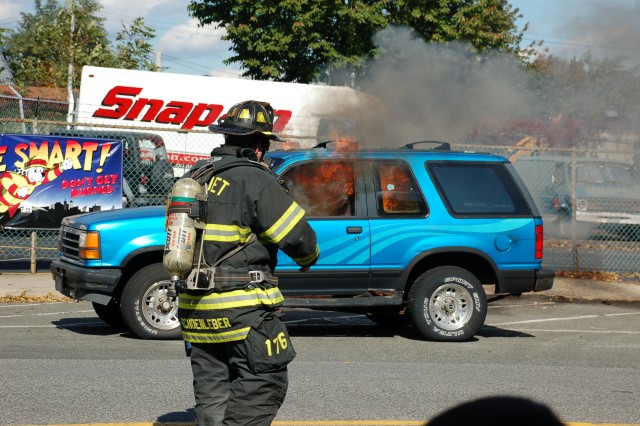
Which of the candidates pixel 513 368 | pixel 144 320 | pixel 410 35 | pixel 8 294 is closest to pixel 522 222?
pixel 513 368

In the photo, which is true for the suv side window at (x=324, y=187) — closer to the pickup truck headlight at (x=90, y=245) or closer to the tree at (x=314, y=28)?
the pickup truck headlight at (x=90, y=245)

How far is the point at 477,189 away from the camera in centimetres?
981

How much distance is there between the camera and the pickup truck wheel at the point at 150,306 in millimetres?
9031

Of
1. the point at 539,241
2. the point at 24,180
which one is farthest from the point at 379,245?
the point at 24,180

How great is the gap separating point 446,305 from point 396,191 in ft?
4.15

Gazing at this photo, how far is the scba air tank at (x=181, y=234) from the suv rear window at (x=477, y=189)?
577 cm

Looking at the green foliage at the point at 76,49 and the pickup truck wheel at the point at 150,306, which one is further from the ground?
the green foliage at the point at 76,49

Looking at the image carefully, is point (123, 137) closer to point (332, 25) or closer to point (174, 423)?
point (174, 423)

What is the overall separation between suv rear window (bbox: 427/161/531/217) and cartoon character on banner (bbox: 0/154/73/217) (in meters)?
5.95

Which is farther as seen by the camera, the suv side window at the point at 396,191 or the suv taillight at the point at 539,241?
the suv taillight at the point at 539,241

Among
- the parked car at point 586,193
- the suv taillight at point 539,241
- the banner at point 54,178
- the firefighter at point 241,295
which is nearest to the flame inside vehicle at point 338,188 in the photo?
the suv taillight at point 539,241

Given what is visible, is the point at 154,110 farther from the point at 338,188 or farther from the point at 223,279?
the point at 223,279

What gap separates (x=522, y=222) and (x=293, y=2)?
59.1 feet

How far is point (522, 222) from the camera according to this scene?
969 cm
